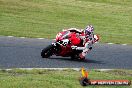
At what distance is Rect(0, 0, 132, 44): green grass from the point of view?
2370 cm

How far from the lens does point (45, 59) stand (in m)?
14.7

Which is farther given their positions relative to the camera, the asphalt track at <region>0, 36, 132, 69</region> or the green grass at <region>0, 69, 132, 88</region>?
the asphalt track at <region>0, 36, 132, 69</region>

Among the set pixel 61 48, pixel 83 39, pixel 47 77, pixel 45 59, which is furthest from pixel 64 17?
pixel 47 77

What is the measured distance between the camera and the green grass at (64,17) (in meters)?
23.7

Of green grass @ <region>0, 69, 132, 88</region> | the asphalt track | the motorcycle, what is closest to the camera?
green grass @ <region>0, 69, 132, 88</region>

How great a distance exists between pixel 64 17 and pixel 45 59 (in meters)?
15.6

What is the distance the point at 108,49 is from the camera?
61.9 ft

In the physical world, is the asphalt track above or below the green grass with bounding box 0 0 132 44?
above

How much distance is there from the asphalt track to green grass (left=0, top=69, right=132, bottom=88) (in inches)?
47.4

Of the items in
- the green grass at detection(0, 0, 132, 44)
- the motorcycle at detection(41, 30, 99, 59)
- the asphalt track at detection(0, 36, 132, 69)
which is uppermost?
the motorcycle at detection(41, 30, 99, 59)

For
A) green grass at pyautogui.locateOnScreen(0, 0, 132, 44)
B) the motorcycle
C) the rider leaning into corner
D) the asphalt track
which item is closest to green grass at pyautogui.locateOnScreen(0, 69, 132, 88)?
the asphalt track

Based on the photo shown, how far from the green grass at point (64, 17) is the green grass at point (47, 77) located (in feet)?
30.4

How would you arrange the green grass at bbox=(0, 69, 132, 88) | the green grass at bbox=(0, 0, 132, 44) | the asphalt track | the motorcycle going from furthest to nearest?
the green grass at bbox=(0, 0, 132, 44)
the motorcycle
the asphalt track
the green grass at bbox=(0, 69, 132, 88)

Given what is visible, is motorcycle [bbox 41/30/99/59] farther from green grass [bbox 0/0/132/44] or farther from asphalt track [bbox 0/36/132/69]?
green grass [bbox 0/0/132/44]
